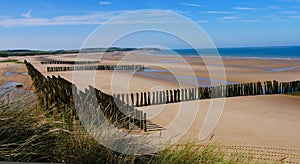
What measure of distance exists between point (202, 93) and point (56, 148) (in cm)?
1706

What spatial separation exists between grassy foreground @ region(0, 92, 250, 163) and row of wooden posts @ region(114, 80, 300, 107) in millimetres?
13343

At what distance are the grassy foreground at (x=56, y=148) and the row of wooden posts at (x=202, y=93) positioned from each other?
43.8 ft

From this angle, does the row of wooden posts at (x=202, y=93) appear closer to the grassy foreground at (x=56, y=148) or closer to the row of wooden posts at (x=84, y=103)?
the row of wooden posts at (x=84, y=103)

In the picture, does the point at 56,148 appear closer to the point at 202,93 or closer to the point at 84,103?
the point at 84,103

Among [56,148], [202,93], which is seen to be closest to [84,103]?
[56,148]

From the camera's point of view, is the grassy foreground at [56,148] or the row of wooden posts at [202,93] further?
the row of wooden posts at [202,93]

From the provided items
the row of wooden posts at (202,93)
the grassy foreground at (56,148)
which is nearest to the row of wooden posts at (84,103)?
the grassy foreground at (56,148)

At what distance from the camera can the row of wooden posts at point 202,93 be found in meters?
18.6

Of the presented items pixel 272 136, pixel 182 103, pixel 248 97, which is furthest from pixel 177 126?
pixel 248 97

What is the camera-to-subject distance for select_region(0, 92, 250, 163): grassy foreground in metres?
3.56

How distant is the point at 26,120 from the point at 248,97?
19.2m

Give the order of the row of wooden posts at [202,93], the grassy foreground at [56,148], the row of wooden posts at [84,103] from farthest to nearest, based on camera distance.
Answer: the row of wooden posts at [202,93]
the row of wooden posts at [84,103]
the grassy foreground at [56,148]

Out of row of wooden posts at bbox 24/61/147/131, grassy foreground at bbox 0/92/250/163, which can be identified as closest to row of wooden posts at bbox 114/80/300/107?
row of wooden posts at bbox 24/61/147/131

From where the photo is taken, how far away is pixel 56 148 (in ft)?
12.4
